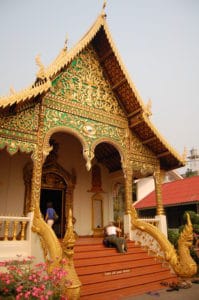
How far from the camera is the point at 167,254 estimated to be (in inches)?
248

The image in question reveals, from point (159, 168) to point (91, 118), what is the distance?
306cm

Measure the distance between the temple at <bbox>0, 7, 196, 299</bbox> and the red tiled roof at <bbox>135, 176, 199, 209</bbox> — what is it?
596 centimetres

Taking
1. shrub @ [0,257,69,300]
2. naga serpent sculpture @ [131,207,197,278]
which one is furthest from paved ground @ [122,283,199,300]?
shrub @ [0,257,69,300]

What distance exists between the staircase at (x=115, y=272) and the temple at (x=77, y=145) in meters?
0.89

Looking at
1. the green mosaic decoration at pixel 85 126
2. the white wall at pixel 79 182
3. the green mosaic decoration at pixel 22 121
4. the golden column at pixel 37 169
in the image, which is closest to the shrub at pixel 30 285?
the golden column at pixel 37 169

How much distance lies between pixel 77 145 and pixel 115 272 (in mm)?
5073

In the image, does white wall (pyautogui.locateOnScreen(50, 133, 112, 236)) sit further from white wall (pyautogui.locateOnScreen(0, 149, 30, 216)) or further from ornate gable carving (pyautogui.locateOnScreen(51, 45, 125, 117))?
ornate gable carving (pyautogui.locateOnScreen(51, 45, 125, 117))

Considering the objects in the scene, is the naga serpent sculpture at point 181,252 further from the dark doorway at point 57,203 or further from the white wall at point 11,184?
the white wall at point 11,184

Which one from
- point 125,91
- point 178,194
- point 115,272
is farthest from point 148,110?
point 178,194

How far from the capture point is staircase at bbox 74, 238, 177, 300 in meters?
4.71

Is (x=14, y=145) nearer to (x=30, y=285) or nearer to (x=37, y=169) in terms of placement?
(x=37, y=169)

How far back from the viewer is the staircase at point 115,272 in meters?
4.71

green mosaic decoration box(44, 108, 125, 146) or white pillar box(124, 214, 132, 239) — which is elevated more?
green mosaic decoration box(44, 108, 125, 146)

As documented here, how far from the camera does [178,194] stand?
15852 millimetres
